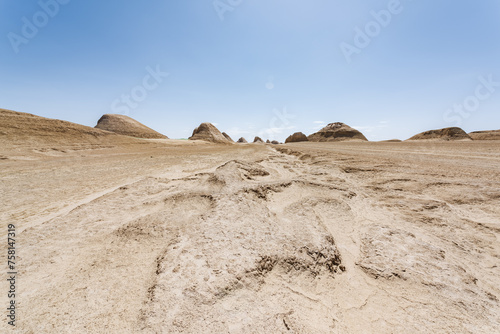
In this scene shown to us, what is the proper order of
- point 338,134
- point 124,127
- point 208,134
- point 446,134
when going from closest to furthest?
point 446,134 < point 124,127 < point 208,134 < point 338,134

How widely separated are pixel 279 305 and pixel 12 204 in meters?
4.92

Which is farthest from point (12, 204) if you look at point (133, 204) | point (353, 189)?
point (353, 189)

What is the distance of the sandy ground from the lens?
1.32 meters

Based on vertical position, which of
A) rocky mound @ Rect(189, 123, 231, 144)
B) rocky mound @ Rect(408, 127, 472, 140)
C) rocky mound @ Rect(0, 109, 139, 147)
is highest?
rocky mound @ Rect(189, 123, 231, 144)

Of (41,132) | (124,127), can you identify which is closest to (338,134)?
(124,127)

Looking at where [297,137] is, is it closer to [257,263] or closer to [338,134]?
[338,134]

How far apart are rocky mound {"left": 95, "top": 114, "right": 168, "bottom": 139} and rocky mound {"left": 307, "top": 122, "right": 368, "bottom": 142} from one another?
55.2 m

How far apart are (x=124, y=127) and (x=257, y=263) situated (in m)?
55.3

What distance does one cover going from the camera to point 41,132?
667 inches

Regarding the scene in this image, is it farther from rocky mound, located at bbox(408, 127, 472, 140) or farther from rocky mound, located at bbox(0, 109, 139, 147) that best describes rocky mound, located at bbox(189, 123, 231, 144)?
rocky mound, located at bbox(408, 127, 472, 140)

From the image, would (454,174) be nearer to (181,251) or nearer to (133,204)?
(181,251)

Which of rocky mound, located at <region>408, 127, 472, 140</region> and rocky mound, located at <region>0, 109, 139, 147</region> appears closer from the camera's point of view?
rocky mound, located at <region>0, 109, 139, 147</region>

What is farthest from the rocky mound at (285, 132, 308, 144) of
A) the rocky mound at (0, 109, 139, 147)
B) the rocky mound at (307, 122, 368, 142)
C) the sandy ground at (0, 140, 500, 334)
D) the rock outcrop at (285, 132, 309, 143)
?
the sandy ground at (0, 140, 500, 334)

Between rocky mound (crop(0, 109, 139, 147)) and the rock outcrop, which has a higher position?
the rock outcrop
